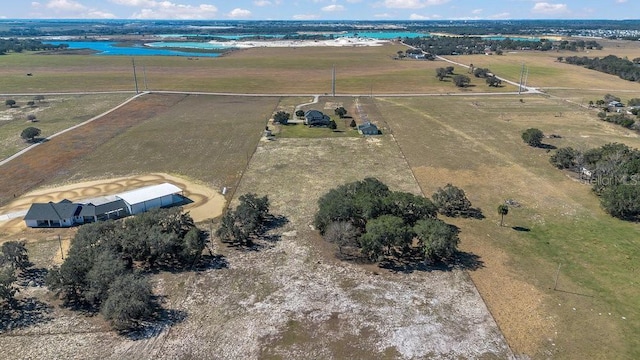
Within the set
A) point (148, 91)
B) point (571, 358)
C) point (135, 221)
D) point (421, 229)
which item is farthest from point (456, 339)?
point (148, 91)

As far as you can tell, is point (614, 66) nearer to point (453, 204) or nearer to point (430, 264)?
point (453, 204)

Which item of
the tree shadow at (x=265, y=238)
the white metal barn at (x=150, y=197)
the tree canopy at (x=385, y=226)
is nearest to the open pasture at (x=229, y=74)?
the white metal barn at (x=150, y=197)

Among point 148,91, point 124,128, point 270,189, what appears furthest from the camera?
point 148,91

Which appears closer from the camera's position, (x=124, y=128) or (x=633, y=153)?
(x=633, y=153)

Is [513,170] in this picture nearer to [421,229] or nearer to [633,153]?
[633,153]

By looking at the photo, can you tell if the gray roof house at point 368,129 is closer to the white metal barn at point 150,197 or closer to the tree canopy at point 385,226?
the tree canopy at point 385,226

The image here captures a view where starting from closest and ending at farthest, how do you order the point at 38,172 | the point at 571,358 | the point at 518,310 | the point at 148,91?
the point at 571,358, the point at 518,310, the point at 38,172, the point at 148,91
